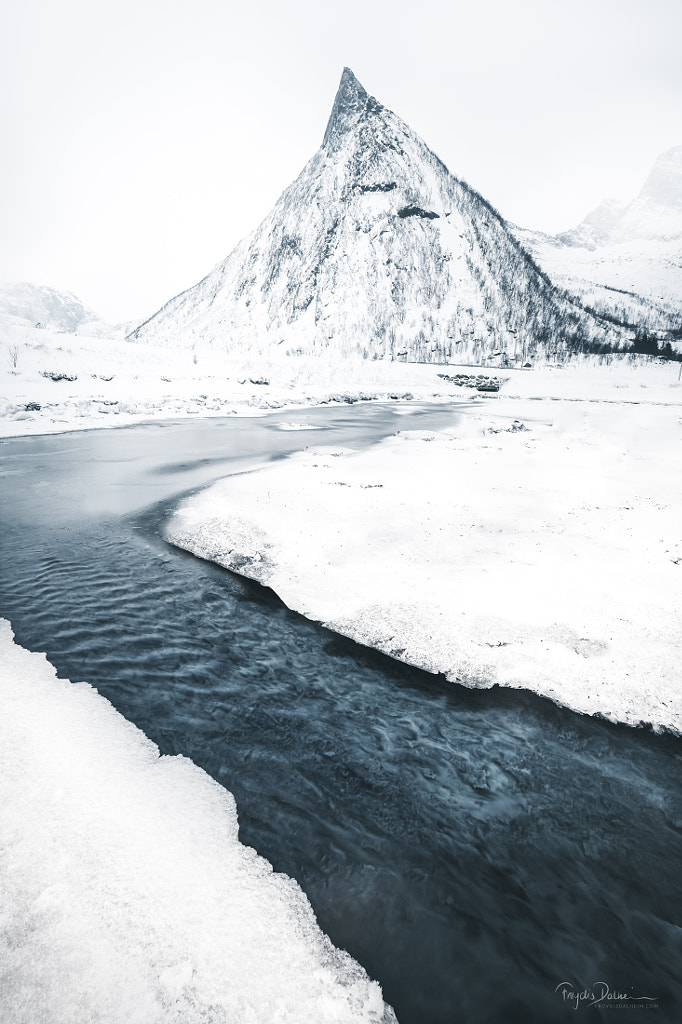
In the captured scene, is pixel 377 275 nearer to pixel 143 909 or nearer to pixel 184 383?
pixel 184 383

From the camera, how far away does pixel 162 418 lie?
27578 millimetres

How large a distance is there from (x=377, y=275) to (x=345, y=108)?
73621 millimetres

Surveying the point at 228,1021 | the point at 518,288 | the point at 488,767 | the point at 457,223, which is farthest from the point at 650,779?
the point at 457,223

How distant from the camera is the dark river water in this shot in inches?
105

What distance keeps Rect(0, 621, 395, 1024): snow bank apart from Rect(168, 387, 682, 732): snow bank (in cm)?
272

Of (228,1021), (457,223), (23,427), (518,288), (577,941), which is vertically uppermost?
(457,223)

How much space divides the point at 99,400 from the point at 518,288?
11218 centimetres

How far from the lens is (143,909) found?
A: 108 inches

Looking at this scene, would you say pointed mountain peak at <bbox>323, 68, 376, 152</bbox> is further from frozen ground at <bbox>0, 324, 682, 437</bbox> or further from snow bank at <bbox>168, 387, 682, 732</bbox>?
snow bank at <bbox>168, 387, 682, 732</bbox>

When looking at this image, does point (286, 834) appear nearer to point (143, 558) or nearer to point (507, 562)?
point (507, 562)

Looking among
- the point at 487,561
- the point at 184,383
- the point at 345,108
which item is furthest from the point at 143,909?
the point at 345,108

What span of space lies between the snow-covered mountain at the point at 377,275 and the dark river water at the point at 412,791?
99365 millimetres

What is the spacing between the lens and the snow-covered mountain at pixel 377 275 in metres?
106

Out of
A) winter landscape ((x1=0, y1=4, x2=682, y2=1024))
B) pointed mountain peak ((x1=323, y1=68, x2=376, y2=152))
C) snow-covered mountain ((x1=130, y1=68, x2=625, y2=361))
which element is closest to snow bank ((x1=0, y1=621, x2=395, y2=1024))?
winter landscape ((x1=0, y1=4, x2=682, y2=1024))
